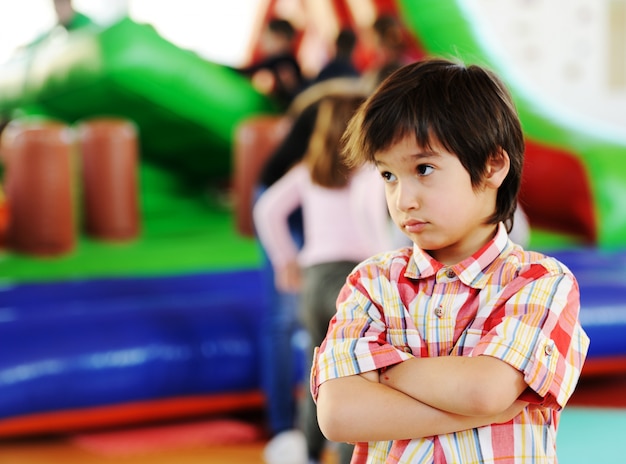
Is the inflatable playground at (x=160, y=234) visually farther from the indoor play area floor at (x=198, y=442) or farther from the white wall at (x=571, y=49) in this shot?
the white wall at (x=571, y=49)

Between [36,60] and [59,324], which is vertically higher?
[36,60]

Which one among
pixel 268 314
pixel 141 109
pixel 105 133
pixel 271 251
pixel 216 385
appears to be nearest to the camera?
pixel 271 251

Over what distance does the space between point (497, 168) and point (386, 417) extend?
0.90ft

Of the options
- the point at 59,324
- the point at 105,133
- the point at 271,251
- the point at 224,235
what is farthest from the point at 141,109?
the point at 271,251

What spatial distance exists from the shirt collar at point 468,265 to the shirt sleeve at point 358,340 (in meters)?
0.04

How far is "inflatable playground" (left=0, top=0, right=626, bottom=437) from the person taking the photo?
2795mm

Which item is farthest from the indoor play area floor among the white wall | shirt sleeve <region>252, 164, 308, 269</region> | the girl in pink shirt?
the white wall

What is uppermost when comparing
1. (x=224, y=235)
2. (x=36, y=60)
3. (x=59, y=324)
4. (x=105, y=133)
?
(x=36, y=60)

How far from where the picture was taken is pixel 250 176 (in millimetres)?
4027

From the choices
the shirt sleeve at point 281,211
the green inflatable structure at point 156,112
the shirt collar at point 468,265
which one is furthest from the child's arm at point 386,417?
the green inflatable structure at point 156,112

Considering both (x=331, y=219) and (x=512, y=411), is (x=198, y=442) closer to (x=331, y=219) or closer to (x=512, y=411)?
(x=331, y=219)

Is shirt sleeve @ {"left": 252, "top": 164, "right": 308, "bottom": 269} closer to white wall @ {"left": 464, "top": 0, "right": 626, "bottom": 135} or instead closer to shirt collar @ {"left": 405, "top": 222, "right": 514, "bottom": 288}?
shirt collar @ {"left": 405, "top": 222, "right": 514, "bottom": 288}

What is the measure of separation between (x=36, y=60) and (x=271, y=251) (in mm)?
2373

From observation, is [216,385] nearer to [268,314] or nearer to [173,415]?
[173,415]
